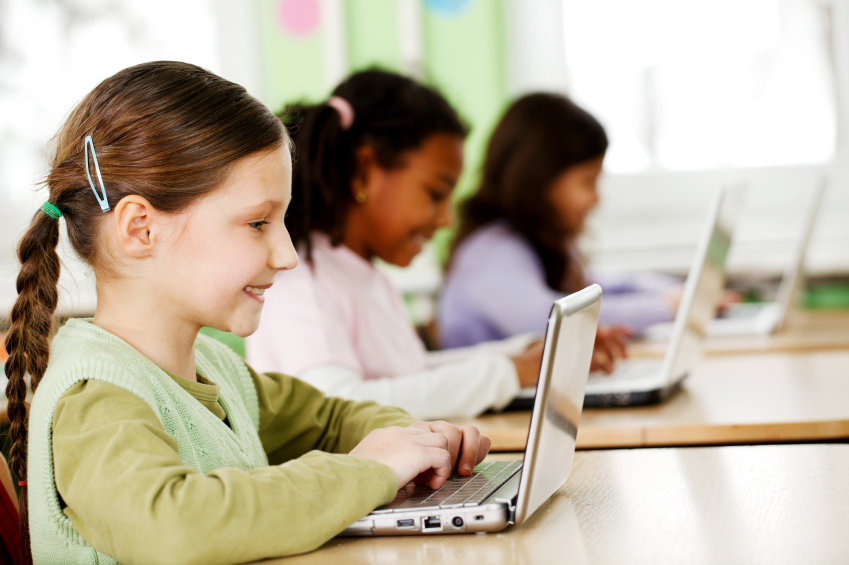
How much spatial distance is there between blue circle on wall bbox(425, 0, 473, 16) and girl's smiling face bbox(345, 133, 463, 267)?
117 centimetres

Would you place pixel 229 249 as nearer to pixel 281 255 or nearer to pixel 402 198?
pixel 281 255

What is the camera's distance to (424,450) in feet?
2.37

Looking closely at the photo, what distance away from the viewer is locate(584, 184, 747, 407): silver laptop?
1.18 meters

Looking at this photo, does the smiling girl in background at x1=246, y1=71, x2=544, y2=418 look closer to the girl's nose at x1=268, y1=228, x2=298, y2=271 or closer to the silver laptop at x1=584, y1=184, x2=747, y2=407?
the silver laptop at x1=584, y1=184, x2=747, y2=407

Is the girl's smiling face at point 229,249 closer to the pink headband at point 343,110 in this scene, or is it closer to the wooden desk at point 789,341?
the pink headband at point 343,110

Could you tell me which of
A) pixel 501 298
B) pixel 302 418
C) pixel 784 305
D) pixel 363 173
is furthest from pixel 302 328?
pixel 784 305

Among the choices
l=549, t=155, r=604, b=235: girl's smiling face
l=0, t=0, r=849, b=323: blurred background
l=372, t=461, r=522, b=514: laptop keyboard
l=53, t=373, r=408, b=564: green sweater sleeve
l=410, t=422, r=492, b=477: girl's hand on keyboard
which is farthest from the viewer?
l=0, t=0, r=849, b=323: blurred background

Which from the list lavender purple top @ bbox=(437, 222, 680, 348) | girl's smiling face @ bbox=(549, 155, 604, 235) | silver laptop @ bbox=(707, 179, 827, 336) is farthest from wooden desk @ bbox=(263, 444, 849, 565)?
girl's smiling face @ bbox=(549, 155, 604, 235)

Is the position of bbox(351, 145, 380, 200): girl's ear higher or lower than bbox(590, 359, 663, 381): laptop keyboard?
higher

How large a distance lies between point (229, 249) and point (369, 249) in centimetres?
89

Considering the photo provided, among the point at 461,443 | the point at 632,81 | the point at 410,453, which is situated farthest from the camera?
the point at 632,81

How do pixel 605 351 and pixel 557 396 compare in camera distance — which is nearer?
pixel 557 396

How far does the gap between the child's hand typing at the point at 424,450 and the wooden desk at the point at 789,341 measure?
0.95m

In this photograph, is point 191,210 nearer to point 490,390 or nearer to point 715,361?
point 490,390
